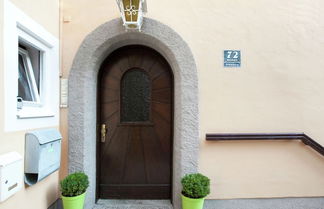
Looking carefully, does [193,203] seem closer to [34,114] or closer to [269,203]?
[269,203]

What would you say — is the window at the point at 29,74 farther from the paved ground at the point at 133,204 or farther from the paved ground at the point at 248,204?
the paved ground at the point at 133,204

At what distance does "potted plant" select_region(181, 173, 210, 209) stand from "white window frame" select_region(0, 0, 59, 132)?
→ 1.79 m

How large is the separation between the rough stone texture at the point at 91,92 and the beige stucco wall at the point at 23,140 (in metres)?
0.34

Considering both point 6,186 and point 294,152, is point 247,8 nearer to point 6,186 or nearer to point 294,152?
point 294,152

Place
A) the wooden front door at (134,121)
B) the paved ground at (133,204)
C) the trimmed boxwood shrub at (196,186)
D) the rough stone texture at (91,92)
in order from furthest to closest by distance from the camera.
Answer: the wooden front door at (134,121) < the paved ground at (133,204) < the rough stone texture at (91,92) < the trimmed boxwood shrub at (196,186)

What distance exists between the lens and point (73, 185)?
2.13 metres

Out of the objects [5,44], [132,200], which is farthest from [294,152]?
[5,44]

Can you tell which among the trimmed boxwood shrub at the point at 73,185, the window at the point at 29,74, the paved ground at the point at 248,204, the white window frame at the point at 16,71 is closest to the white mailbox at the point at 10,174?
the white window frame at the point at 16,71

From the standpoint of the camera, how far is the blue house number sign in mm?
2539

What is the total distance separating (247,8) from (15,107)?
115 inches

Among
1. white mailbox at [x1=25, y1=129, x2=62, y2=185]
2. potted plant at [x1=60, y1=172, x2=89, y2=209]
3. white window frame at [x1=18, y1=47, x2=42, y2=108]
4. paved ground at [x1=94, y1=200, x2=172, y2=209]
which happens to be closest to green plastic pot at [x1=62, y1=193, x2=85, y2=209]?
potted plant at [x1=60, y1=172, x2=89, y2=209]

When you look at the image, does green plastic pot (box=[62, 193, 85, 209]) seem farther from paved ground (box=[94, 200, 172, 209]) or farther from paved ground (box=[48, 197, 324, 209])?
paved ground (box=[94, 200, 172, 209])

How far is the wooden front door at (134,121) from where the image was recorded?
9.19 ft

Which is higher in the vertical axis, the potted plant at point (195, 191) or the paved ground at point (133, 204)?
Answer: the potted plant at point (195, 191)
